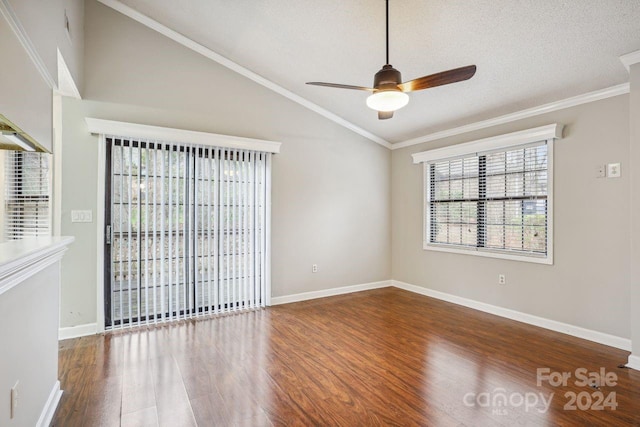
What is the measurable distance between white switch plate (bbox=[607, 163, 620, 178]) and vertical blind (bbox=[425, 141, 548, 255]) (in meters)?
0.57

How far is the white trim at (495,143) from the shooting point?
3.54 metres

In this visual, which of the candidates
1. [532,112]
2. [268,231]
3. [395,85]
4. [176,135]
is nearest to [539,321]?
[532,112]

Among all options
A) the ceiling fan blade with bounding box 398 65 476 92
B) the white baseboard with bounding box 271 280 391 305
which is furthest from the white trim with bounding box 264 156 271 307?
the ceiling fan blade with bounding box 398 65 476 92

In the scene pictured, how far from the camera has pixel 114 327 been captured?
3502 millimetres

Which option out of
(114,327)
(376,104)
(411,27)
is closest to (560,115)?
(411,27)

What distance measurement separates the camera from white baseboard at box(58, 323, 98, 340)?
3273 mm

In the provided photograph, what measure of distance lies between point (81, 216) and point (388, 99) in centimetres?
325

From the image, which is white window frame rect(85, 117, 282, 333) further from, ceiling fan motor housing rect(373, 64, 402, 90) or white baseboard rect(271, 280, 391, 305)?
ceiling fan motor housing rect(373, 64, 402, 90)

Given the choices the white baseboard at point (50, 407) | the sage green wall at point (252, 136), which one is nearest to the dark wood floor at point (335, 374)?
the white baseboard at point (50, 407)

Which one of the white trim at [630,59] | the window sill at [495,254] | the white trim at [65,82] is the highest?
the white trim at [630,59]

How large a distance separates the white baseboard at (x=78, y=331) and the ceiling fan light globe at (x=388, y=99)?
356 cm

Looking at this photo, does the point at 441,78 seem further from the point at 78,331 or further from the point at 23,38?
the point at 78,331

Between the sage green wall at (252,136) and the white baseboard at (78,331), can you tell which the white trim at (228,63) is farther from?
the white baseboard at (78,331)

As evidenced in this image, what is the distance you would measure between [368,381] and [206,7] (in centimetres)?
378
